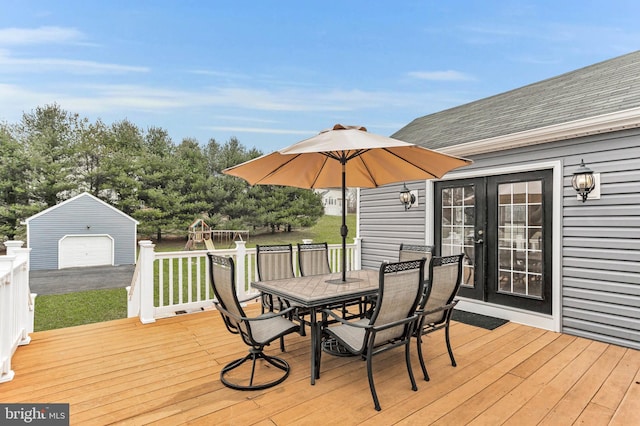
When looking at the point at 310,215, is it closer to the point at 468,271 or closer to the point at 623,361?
the point at 468,271

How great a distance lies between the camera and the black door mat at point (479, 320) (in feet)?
14.0

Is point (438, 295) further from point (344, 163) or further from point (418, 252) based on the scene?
point (344, 163)

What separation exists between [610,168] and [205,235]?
19.1m

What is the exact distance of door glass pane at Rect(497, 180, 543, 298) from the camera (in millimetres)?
4301

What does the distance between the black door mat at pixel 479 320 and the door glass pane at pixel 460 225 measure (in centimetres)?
49

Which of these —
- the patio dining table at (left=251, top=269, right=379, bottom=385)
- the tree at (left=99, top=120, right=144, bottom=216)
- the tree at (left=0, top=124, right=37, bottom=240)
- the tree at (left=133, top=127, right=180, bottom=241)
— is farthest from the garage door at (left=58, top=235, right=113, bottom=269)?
the patio dining table at (left=251, top=269, right=379, bottom=385)

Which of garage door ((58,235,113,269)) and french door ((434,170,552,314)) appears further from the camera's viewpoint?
garage door ((58,235,113,269))

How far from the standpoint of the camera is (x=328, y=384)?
8.70 feet

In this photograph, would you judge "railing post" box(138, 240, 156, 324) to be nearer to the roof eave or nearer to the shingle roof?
the roof eave

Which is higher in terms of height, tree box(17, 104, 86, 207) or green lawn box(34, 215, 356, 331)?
tree box(17, 104, 86, 207)

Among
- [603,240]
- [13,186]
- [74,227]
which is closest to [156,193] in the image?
[74,227]

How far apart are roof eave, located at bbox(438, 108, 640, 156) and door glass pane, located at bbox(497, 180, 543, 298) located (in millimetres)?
558

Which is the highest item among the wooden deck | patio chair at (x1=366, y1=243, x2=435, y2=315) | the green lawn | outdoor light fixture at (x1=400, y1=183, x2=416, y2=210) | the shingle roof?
the shingle roof

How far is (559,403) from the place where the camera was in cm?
240
